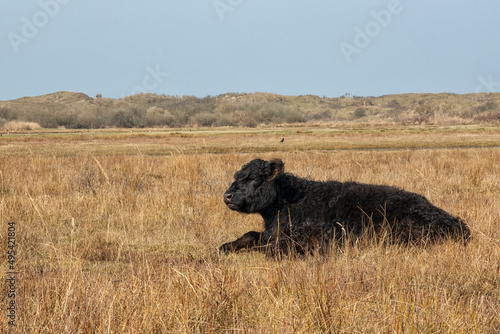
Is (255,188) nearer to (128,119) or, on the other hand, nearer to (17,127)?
(17,127)

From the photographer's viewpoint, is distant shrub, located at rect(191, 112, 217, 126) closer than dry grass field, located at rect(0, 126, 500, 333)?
No

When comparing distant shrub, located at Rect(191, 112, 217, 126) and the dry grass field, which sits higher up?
distant shrub, located at Rect(191, 112, 217, 126)

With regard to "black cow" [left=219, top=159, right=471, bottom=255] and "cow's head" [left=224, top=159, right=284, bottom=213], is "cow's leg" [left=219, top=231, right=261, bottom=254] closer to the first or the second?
"black cow" [left=219, top=159, right=471, bottom=255]

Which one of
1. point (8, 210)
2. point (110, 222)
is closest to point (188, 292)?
point (110, 222)

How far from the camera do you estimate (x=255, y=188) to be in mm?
6297

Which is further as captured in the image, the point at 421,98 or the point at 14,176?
the point at 421,98

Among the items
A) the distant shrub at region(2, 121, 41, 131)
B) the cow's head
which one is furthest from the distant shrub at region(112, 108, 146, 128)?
the cow's head

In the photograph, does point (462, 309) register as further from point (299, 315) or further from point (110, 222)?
point (110, 222)

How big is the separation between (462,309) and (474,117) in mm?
73544

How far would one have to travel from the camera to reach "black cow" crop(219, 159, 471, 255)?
5.63 meters

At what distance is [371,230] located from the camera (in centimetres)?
559

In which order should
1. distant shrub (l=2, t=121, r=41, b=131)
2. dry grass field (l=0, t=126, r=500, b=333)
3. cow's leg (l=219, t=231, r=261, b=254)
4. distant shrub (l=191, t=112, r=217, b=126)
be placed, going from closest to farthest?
dry grass field (l=0, t=126, r=500, b=333) → cow's leg (l=219, t=231, r=261, b=254) → distant shrub (l=2, t=121, r=41, b=131) → distant shrub (l=191, t=112, r=217, b=126)

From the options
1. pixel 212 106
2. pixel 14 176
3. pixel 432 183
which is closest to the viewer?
pixel 432 183

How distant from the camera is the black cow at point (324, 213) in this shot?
5.63 m
